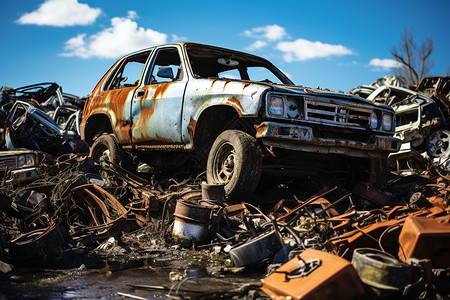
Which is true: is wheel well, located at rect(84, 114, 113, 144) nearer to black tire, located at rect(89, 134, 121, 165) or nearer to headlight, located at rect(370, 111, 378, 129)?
black tire, located at rect(89, 134, 121, 165)

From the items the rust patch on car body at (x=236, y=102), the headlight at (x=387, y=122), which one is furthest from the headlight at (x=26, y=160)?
the headlight at (x=387, y=122)

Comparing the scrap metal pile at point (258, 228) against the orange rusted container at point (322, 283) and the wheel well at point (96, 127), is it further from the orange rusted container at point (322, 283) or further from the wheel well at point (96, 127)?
the wheel well at point (96, 127)

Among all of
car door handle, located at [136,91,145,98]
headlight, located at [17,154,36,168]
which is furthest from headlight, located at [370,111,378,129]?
headlight, located at [17,154,36,168]

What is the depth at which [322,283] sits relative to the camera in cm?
243

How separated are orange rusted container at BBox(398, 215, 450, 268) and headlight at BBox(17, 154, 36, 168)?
17.5 feet

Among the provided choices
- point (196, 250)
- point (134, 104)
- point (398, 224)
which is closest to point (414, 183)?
point (398, 224)

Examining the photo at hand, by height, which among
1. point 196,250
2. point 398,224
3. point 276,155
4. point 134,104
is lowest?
point 196,250

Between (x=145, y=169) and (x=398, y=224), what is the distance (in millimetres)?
5067

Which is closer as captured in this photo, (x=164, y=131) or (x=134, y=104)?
(x=164, y=131)

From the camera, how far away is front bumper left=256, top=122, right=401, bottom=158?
14.5ft

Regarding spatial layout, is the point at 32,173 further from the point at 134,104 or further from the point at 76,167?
the point at 134,104

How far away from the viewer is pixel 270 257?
341 centimetres

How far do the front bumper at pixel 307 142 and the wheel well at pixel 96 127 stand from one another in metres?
3.65

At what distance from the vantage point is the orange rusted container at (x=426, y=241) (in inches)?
110
